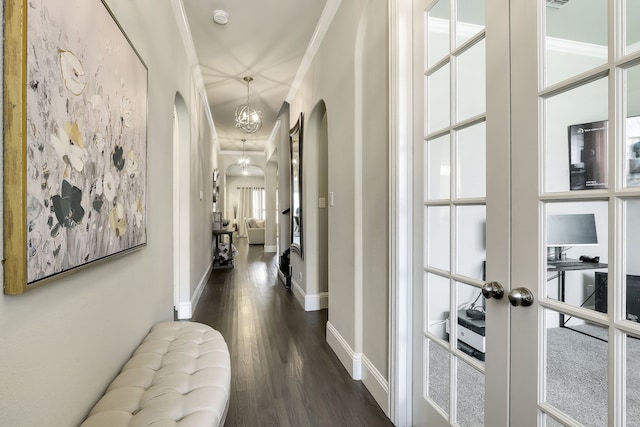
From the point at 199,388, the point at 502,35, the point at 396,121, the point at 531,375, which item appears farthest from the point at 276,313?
the point at 502,35

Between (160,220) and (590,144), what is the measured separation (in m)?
2.33

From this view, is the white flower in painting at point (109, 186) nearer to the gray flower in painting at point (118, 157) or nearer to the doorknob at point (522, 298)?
the gray flower in painting at point (118, 157)

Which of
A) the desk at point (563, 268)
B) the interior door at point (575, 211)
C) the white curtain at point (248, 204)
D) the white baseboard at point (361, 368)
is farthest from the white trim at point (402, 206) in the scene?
the white curtain at point (248, 204)

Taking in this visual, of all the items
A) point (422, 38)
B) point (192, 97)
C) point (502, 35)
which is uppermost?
point (192, 97)

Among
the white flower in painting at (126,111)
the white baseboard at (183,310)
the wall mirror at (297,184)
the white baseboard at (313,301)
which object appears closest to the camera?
the white flower in painting at (126,111)

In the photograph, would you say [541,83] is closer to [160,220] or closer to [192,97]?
[160,220]

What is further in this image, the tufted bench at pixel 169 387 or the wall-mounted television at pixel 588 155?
the tufted bench at pixel 169 387

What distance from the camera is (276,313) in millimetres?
3848

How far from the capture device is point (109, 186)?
4.28 feet

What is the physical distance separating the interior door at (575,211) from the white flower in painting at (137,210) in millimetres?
1665

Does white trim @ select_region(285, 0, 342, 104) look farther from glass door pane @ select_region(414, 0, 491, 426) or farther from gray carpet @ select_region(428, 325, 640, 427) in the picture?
gray carpet @ select_region(428, 325, 640, 427)

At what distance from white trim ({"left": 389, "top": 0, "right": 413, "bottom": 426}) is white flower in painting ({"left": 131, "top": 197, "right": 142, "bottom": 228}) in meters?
1.34

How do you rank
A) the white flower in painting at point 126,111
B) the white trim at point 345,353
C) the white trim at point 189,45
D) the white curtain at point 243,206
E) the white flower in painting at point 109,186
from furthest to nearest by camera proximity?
the white curtain at point 243,206, the white trim at point 189,45, the white trim at point 345,353, the white flower in painting at point 126,111, the white flower in painting at point 109,186

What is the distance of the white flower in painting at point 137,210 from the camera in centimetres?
163
